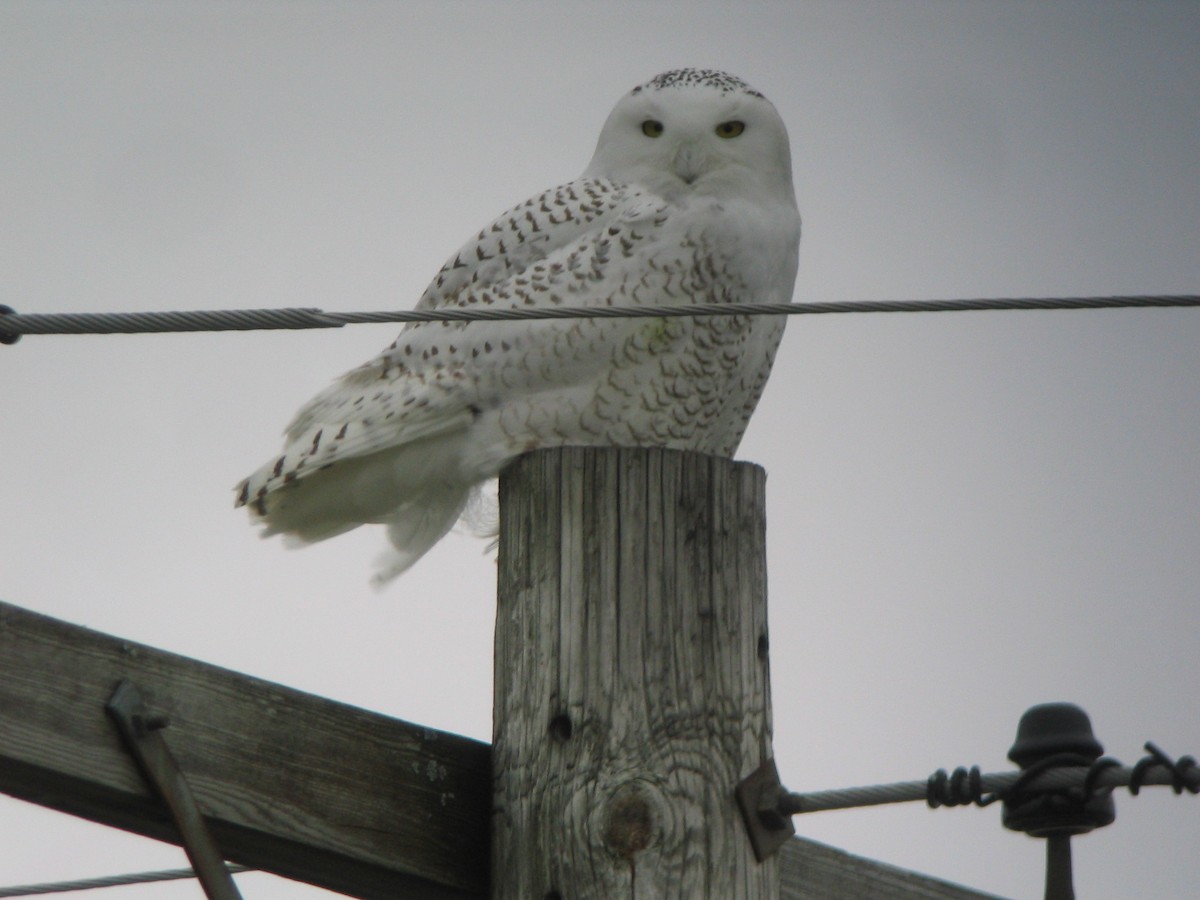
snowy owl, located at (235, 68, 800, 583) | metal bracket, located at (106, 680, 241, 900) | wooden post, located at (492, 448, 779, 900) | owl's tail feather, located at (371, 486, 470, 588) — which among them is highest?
snowy owl, located at (235, 68, 800, 583)

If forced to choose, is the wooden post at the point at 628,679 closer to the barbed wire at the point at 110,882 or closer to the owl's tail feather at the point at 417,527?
the barbed wire at the point at 110,882

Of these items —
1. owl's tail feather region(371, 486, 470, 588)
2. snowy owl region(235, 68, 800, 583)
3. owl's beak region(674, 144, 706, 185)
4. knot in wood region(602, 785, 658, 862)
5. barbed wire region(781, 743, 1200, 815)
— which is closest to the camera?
barbed wire region(781, 743, 1200, 815)

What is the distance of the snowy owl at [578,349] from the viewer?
12.0ft

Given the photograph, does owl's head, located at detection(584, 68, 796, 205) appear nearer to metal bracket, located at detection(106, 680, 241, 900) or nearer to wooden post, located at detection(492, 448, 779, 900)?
wooden post, located at detection(492, 448, 779, 900)

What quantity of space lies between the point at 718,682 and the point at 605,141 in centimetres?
232

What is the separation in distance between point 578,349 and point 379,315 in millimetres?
1338

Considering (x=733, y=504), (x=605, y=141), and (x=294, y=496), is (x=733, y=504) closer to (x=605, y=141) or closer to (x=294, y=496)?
(x=294, y=496)

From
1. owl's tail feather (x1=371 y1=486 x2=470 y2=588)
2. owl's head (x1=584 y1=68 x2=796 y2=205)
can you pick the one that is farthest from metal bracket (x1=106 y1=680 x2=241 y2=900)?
owl's head (x1=584 y1=68 x2=796 y2=205)

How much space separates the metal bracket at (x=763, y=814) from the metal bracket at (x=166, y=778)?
63 cm

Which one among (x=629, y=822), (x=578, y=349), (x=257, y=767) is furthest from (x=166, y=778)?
(x=578, y=349)

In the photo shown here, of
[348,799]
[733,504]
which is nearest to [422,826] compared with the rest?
[348,799]

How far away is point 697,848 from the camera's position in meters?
2.07

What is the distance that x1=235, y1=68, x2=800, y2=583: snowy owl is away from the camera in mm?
3643

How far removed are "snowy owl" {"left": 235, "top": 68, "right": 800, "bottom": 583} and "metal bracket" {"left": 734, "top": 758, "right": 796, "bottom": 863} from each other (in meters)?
1.56
